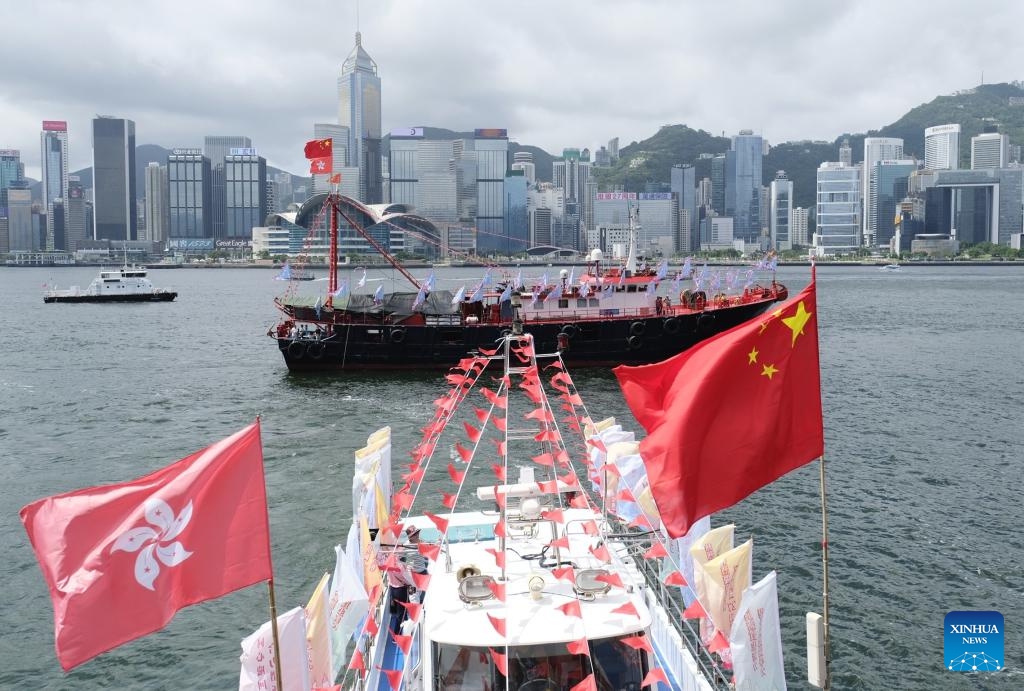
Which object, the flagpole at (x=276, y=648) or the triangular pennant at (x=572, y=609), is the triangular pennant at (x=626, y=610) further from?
the flagpole at (x=276, y=648)

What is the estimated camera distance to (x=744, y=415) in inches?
330

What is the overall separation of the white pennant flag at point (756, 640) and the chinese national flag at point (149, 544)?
510 cm

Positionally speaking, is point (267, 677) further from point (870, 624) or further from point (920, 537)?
point (920, 537)

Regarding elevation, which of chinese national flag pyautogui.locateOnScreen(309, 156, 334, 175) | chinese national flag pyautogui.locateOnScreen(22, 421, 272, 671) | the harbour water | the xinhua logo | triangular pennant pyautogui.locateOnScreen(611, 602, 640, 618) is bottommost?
the harbour water

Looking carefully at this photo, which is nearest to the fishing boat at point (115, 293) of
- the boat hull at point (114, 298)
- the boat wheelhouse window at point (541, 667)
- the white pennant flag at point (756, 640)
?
the boat hull at point (114, 298)

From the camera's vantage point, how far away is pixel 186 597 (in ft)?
23.7

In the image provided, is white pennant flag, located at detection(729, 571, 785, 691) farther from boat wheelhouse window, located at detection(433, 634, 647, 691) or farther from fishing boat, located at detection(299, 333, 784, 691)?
boat wheelhouse window, located at detection(433, 634, 647, 691)

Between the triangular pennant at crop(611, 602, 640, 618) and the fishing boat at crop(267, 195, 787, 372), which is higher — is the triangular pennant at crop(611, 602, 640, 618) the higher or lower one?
the lower one

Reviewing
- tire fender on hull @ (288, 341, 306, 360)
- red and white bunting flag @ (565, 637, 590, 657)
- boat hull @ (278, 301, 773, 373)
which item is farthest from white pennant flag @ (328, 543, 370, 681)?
tire fender on hull @ (288, 341, 306, 360)

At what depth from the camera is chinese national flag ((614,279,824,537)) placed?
8.16m

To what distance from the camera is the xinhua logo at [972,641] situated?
10.5m

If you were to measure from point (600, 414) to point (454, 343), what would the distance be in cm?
1243

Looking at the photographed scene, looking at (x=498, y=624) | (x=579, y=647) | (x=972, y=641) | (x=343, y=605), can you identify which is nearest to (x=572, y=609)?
(x=579, y=647)

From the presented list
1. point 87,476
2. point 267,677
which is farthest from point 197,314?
point 267,677
